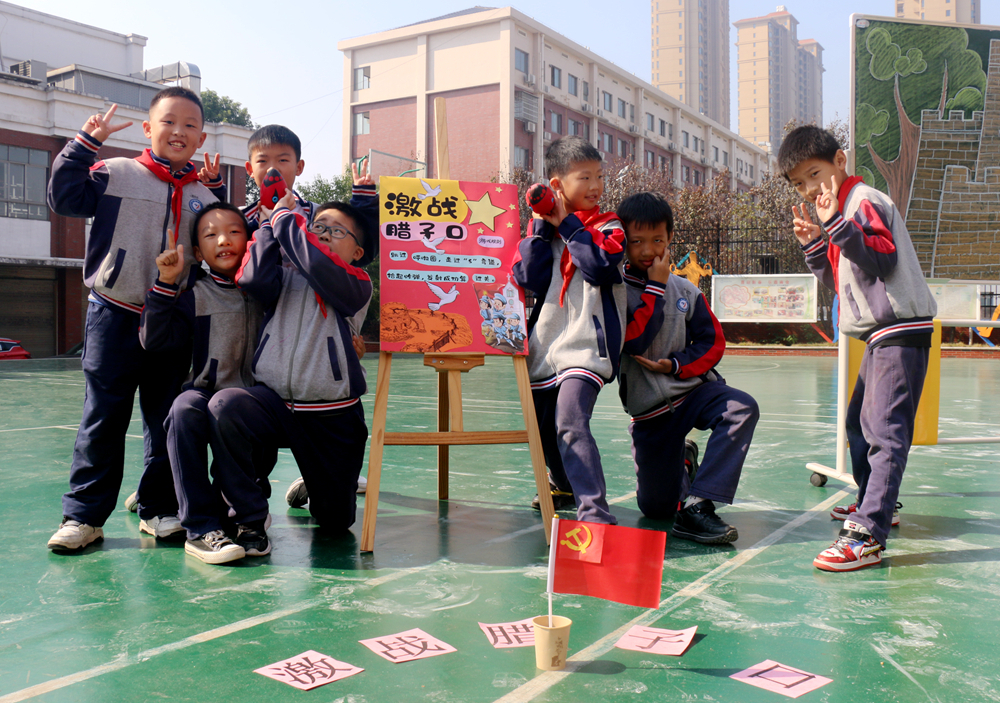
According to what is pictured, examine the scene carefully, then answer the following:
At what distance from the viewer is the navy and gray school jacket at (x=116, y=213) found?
2.94m

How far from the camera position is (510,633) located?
2195 millimetres

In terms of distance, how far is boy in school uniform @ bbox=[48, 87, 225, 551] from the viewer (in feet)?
9.80

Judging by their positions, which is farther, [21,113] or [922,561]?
[21,113]

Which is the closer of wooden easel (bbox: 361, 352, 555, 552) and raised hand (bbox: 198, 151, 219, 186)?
wooden easel (bbox: 361, 352, 555, 552)

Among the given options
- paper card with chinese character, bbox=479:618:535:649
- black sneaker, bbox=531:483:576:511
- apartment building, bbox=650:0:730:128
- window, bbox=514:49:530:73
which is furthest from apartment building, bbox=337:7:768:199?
apartment building, bbox=650:0:730:128

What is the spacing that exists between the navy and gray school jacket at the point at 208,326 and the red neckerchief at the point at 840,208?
89.3 inches

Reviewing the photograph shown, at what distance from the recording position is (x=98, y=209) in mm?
3035

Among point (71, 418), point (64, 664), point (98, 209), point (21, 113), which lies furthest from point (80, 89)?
point (64, 664)

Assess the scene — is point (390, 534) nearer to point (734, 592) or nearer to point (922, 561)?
point (734, 592)

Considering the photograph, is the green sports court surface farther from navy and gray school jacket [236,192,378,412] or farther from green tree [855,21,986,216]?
green tree [855,21,986,216]

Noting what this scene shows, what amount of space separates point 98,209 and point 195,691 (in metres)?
1.93

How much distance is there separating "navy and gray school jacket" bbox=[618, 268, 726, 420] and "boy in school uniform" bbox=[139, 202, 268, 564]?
4.98 feet

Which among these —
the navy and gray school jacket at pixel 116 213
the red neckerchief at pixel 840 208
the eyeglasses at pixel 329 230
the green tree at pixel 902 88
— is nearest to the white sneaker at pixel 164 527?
the navy and gray school jacket at pixel 116 213

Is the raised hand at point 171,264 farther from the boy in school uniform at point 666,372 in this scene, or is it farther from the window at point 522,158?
the window at point 522,158
